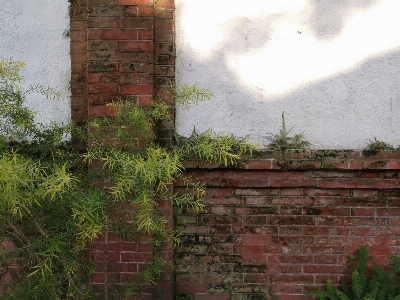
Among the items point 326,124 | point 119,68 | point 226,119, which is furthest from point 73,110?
point 326,124

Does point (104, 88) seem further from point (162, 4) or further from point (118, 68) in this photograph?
point (162, 4)

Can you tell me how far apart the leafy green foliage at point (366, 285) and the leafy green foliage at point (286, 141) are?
0.90 m

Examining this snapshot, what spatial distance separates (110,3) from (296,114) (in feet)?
5.36

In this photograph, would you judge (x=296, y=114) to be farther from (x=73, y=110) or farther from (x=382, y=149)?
(x=73, y=110)

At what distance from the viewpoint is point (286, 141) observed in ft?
11.4

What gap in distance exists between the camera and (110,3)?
130 inches

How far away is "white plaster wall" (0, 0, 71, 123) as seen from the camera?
3525 mm

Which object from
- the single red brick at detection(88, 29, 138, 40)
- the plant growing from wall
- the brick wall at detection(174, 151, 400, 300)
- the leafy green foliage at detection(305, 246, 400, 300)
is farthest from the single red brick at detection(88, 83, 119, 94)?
the leafy green foliage at detection(305, 246, 400, 300)

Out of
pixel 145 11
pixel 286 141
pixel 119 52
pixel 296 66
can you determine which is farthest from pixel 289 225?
pixel 145 11

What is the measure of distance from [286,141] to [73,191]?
1.69 meters

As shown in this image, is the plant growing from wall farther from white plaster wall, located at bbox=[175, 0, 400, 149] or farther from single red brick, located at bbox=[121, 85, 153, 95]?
white plaster wall, located at bbox=[175, 0, 400, 149]

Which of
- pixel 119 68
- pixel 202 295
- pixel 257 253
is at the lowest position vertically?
pixel 202 295

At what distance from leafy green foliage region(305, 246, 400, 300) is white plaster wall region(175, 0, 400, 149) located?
0.90 m

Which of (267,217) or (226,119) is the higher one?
(226,119)
